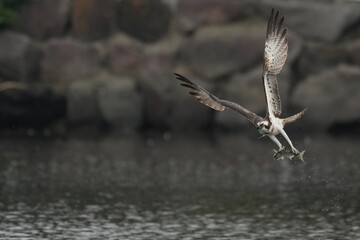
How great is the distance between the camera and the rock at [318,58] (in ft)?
118

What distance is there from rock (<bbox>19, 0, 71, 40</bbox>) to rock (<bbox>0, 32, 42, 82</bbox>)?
58 cm

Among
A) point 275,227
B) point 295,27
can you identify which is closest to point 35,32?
point 295,27

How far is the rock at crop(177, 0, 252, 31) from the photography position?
121 ft

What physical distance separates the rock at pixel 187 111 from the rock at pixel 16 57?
4383 millimetres

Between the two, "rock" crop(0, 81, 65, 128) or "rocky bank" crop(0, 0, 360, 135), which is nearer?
"rocky bank" crop(0, 0, 360, 135)

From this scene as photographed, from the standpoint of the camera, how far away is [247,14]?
121 feet

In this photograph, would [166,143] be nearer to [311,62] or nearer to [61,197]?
[311,62]

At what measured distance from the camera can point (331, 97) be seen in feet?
115

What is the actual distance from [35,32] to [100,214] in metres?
14.7

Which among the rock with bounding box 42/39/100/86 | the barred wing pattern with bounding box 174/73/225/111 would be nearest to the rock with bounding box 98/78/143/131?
the rock with bounding box 42/39/100/86

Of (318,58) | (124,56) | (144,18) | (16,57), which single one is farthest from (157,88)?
(318,58)

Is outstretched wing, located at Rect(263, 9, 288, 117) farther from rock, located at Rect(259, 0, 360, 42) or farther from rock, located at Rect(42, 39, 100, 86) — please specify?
rock, located at Rect(42, 39, 100, 86)

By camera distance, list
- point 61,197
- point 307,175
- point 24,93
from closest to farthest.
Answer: point 61,197, point 307,175, point 24,93

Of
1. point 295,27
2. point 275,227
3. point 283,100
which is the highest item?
point 295,27
